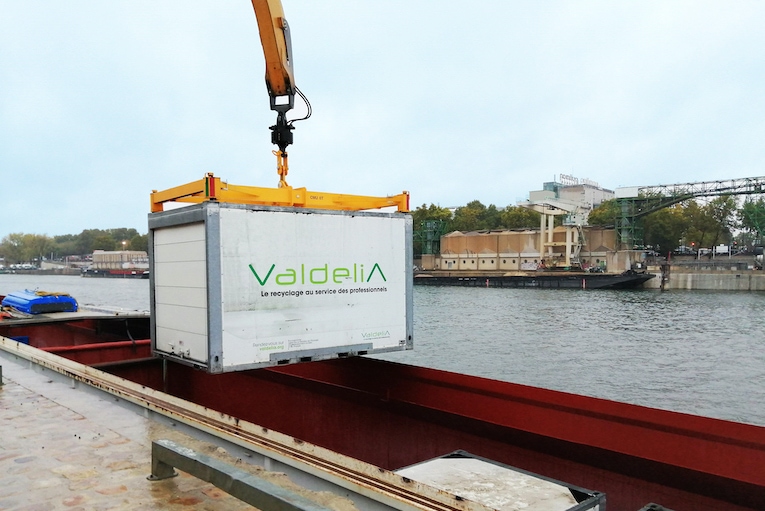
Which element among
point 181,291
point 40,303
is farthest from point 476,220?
point 181,291

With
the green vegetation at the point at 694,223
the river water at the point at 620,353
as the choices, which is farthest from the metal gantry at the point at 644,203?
the river water at the point at 620,353

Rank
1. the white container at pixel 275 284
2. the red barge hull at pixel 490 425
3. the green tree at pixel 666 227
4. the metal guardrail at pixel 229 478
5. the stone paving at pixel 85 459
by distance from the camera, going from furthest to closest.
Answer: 1. the green tree at pixel 666 227
2. the white container at pixel 275 284
3. the red barge hull at pixel 490 425
4. the stone paving at pixel 85 459
5. the metal guardrail at pixel 229 478

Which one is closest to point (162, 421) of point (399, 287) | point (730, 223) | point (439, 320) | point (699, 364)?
point (399, 287)

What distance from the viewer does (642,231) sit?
303ft

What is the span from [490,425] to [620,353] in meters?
19.2

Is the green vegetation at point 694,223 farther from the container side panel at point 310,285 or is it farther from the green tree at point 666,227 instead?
the container side panel at point 310,285

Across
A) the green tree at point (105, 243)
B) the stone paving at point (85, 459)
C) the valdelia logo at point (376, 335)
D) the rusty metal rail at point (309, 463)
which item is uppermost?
the green tree at point (105, 243)

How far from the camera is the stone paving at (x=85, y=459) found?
384 cm

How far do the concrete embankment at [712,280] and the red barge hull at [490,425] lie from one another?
249 ft

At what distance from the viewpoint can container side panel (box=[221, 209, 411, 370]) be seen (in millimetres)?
6473

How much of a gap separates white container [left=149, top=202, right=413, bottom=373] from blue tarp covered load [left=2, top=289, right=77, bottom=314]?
39.2 feet

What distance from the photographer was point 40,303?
17203 millimetres

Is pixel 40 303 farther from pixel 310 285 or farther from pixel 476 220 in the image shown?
pixel 476 220

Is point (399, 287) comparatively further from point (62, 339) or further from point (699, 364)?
point (699, 364)
